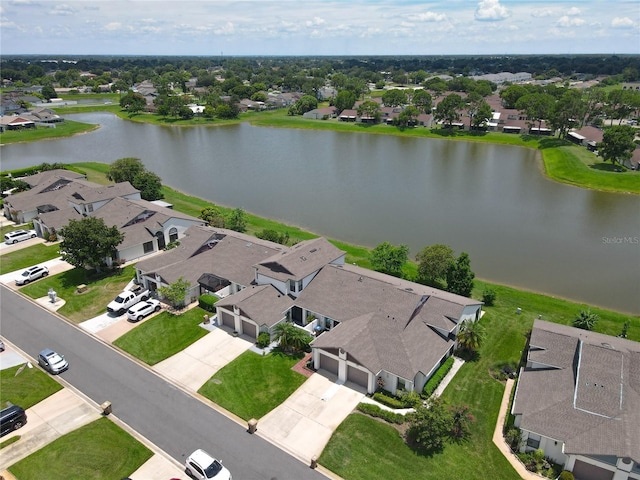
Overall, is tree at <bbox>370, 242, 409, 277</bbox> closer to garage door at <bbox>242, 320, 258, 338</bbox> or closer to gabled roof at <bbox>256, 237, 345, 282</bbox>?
gabled roof at <bbox>256, 237, 345, 282</bbox>

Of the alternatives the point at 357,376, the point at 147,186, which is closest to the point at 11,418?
the point at 357,376

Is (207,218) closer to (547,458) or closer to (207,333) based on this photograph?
(207,333)

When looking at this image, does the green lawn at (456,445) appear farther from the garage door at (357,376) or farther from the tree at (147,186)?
the tree at (147,186)

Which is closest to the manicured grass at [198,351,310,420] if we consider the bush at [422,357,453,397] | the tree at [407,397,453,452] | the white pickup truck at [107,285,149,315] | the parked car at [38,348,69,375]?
the bush at [422,357,453,397]

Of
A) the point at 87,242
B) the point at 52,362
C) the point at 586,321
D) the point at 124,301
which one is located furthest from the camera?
the point at 87,242

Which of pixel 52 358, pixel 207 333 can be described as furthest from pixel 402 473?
pixel 52 358

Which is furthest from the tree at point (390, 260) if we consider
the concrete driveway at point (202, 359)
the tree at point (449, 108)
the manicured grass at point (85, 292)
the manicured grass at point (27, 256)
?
the tree at point (449, 108)

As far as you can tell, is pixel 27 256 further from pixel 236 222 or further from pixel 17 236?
pixel 236 222
